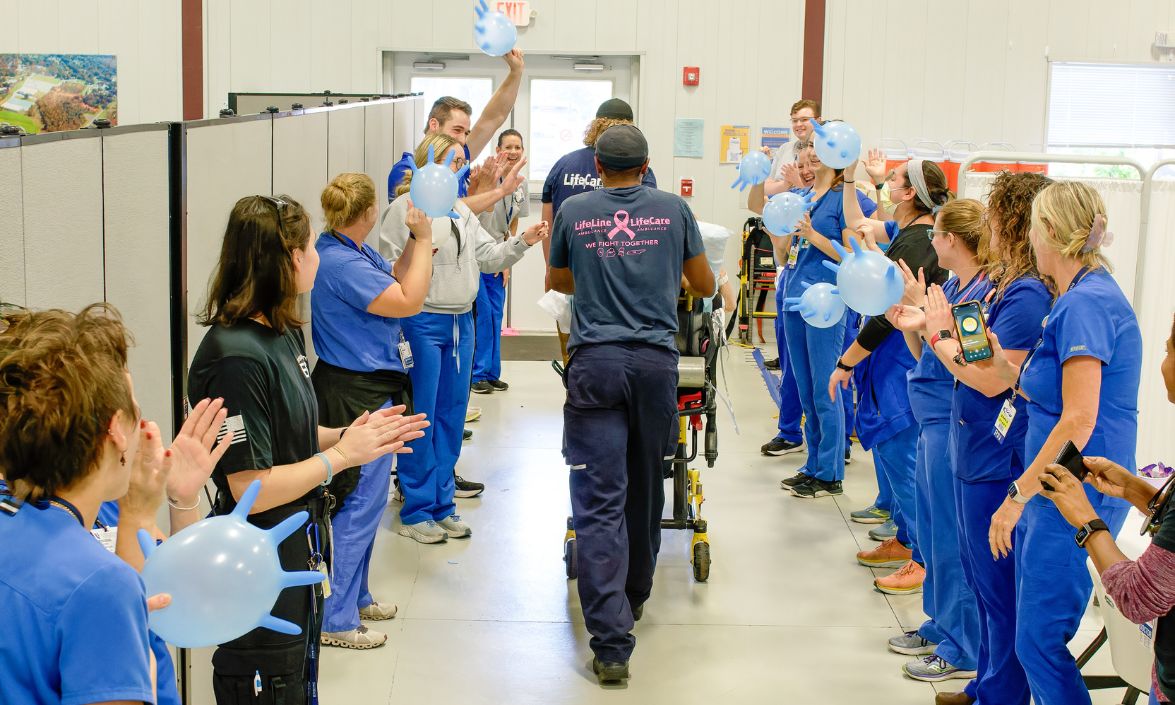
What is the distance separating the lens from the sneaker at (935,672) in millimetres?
3992

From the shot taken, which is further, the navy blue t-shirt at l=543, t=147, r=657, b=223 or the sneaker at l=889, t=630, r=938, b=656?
the navy blue t-shirt at l=543, t=147, r=657, b=223

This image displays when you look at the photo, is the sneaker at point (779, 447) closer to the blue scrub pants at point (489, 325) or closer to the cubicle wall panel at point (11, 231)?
the blue scrub pants at point (489, 325)

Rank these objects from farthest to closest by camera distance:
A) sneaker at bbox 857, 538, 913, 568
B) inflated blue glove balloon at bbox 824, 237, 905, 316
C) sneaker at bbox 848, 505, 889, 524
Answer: sneaker at bbox 848, 505, 889, 524
sneaker at bbox 857, 538, 913, 568
inflated blue glove balloon at bbox 824, 237, 905, 316

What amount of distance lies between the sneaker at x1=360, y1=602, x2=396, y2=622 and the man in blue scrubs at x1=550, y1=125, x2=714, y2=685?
887 mm

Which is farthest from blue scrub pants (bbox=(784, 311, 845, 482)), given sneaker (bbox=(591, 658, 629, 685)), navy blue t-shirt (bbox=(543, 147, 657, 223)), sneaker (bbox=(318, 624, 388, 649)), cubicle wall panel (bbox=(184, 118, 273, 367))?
cubicle wall panel (bbox=(184, 118, 273, 367))

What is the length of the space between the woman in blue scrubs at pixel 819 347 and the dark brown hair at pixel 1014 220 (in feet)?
7.14

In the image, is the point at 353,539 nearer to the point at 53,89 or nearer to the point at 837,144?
the point at 837,144

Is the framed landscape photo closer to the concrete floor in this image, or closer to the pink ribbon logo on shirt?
the concrete floor

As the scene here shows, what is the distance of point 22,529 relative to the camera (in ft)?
4.59

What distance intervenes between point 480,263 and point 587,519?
1.71 meters

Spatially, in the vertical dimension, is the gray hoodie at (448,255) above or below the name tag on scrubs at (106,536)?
above

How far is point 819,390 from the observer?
5828mm

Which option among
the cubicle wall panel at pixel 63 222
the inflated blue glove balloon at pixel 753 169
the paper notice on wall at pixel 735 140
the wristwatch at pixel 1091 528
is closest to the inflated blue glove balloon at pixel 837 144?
the inflated blue glove balloon at pixel 753 169

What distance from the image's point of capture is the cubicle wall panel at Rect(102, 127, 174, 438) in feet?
8.41
